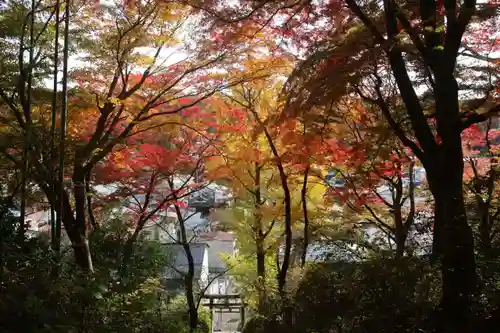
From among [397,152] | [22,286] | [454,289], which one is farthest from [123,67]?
[454,289]

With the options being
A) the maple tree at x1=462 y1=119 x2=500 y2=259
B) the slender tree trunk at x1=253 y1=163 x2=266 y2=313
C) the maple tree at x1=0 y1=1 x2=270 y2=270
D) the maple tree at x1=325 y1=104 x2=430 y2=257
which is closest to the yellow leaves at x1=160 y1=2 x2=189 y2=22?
the maple tree at x1=0 y1=1 x2=270 y2=270

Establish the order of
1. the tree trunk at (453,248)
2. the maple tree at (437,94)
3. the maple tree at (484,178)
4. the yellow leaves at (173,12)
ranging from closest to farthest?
1. the tree trunk at (453,248)
2. the maple tree at (437,94)
3. the maple tree at (484,178)
4. the yellow leaves at (173,12)

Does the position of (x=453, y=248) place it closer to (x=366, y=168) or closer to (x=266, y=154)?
(x=366, y=168)

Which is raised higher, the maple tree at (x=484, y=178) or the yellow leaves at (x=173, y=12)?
the yellow leaves at (x=173, y=12)

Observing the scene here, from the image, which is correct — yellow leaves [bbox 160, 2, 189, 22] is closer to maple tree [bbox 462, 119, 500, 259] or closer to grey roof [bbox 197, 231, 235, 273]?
maple tree [bbox 462, 119, 500, 259]

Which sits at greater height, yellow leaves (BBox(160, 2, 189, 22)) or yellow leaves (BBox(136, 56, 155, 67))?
yellow leaves (BBox(160, 2, 189, 22))

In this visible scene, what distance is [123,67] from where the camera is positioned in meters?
5.75

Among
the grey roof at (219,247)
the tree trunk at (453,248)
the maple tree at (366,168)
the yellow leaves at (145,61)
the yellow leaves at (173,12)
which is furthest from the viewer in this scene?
the grey roof at (219,247)

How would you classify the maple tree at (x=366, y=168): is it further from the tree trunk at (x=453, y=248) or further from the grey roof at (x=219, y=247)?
the grey roof at (x=219, y=247)

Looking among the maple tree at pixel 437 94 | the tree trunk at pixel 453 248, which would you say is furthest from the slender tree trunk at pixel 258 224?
the tree trunk at pixel 453 248

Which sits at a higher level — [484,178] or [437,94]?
A: [437,94]

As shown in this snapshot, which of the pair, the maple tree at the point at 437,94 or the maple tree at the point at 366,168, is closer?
the maple tree at the point at 437,94

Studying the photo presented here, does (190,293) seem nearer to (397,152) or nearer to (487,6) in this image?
(397,152)

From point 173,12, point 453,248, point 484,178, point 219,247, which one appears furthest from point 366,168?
point 219,247
